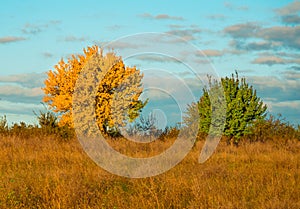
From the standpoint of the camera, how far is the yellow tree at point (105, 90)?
86.1 ft

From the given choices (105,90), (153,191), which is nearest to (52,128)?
(105,90)

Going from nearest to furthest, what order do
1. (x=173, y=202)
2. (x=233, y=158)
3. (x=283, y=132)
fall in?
(x=173, y=202)
(x=233, y=158)
(x=283, y=132)

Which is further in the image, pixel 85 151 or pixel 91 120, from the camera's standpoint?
pixel 91 120

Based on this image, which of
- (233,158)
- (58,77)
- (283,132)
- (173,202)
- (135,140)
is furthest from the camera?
(58,77)

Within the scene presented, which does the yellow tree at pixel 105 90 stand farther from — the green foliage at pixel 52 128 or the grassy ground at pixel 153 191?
the grassy ground at pixel 153 191

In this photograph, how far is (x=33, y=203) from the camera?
803cm

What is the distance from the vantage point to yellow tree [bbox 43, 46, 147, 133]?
26.2m

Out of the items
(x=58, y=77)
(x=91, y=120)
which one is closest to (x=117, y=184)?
(x=91, y=120)

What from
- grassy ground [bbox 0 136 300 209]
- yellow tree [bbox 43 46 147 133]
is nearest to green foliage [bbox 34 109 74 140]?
yellow tree [bbox 43 46 147 133]

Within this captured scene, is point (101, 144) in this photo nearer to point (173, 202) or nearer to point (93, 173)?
point (93, 173)

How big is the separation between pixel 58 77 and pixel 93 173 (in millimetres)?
18069

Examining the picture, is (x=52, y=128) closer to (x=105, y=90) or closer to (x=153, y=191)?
(x=105, y=90)

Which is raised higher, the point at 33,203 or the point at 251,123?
the point at 251,123

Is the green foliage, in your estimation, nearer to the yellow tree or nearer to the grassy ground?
the yellow tree
